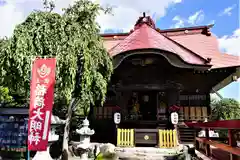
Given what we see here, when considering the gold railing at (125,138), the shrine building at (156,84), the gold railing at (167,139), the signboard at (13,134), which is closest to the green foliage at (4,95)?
the signboard at (13,134)

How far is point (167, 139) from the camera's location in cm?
980

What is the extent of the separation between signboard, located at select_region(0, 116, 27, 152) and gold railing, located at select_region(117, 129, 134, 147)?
405 cm

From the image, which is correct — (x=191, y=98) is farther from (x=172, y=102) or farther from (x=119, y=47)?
(x=119, y=47)

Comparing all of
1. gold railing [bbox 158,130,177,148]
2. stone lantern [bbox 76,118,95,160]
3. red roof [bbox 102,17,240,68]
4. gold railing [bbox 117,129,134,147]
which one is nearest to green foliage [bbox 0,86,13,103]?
stone lantern [bbox 76,118,95,160]


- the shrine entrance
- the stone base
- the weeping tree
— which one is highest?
the weeping tree

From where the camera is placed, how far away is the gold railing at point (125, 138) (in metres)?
10.0

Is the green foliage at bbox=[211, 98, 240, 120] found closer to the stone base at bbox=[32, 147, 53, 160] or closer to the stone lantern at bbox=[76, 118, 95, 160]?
the stone lantern at bbox=[76, 118, 95, 160]

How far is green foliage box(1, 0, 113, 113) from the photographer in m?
7.17

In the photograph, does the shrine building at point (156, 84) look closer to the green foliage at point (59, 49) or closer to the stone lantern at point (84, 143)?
the stone lantern at point (84, 143)

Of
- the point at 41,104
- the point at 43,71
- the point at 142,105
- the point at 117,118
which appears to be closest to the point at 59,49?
the point at 43,71

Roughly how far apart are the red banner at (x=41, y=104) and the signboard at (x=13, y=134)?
8.73 feet

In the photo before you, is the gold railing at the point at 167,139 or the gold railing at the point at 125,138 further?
the gold railing at the point at 125,138

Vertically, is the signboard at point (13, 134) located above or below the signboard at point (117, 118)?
below

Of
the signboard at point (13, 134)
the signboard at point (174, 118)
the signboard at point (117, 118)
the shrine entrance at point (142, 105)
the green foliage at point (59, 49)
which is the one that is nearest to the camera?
the green foliage at point (59, 49)
